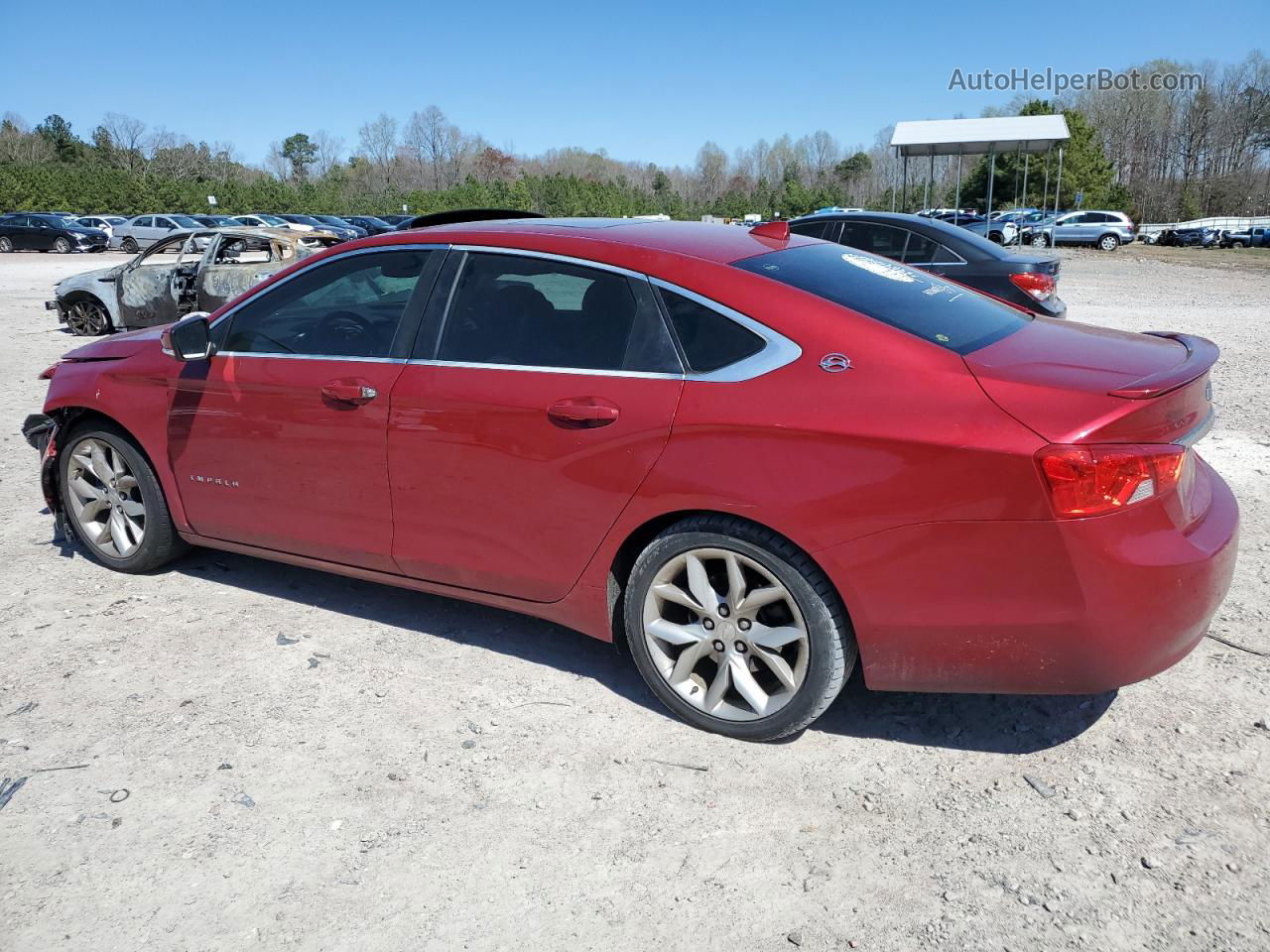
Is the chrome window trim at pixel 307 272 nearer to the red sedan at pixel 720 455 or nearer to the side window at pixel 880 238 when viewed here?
the red sedan at pixel 720 455

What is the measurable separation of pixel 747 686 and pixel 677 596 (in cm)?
37

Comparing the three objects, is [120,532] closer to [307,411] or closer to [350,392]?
[307,411]

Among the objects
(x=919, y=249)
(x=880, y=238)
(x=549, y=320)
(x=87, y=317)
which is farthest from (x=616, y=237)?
(x=87, y=317)

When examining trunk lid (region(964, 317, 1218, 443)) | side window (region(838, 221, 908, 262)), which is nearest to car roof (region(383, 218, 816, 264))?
trunk lid (region(964, 317, 1218, 443))

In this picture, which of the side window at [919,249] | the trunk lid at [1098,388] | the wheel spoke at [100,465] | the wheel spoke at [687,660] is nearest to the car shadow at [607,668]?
the wheel spoke at [687,660]

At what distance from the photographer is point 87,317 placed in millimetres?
13859

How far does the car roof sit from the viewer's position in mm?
3386

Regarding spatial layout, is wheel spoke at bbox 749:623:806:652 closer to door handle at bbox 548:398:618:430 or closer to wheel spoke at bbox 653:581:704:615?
wheel spoke at bbox 653:581:704:615

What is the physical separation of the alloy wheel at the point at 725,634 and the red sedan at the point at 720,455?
0.03 ft

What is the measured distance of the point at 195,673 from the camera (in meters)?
3.75

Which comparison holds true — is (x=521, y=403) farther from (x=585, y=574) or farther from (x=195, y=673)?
(x=195, y=673)

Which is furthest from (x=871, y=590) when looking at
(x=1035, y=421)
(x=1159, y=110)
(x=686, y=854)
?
(x=1159, y=110)

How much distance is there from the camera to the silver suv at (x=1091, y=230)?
41.9 meters

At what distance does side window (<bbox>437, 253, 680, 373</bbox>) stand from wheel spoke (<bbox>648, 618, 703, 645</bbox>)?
2.76 feet
